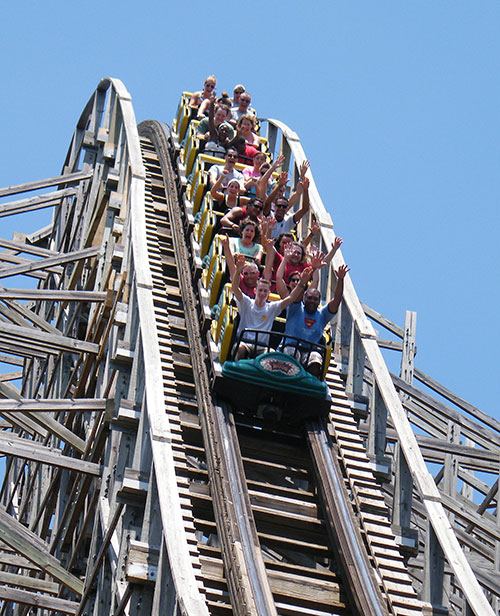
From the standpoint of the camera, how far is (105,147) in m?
12.4

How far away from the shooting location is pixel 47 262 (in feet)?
37.3

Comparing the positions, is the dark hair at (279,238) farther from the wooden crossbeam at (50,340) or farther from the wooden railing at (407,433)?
the wooden crossbeam at (50,340)

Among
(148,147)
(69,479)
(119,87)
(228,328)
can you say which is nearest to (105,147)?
(119,87)

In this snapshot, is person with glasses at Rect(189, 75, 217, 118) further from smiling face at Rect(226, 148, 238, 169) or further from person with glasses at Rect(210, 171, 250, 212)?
person with glasses at Rect(210, 171, 250, 212)

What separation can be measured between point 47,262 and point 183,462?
396 cm

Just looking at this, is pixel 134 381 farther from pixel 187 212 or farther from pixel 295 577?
pixel 187 212

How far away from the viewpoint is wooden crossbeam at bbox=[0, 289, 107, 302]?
1054cm

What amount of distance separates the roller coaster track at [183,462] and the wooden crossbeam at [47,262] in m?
0.02

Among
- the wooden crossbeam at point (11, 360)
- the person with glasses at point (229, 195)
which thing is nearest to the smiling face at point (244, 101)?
the person with glasses at point (229, 195)

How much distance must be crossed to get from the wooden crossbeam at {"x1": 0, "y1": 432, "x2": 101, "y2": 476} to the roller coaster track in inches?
0.6

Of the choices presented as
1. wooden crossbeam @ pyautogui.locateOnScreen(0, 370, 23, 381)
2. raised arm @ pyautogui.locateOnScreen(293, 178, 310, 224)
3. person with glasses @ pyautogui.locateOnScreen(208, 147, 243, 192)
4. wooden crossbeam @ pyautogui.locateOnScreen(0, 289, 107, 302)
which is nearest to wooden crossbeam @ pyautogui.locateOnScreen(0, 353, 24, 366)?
wooden crossbeam @ pyautogui.locateOnScreen(0, 370, 23, 381)

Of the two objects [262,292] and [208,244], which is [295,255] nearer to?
[262,292]

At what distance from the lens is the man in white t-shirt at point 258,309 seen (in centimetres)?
873

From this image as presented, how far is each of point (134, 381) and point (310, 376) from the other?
117 centimetres
